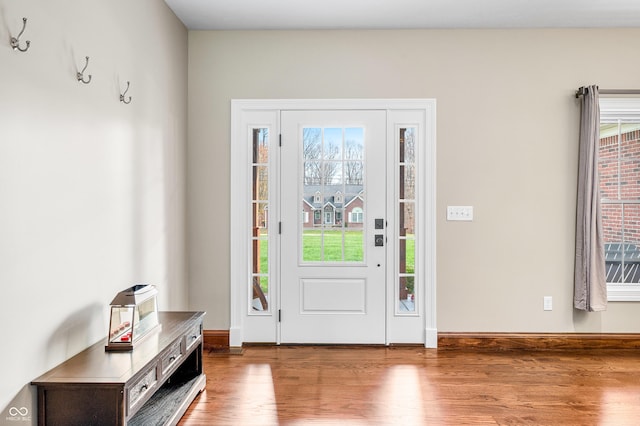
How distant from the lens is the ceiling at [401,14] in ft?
10.5

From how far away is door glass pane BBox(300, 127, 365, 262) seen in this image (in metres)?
3.70

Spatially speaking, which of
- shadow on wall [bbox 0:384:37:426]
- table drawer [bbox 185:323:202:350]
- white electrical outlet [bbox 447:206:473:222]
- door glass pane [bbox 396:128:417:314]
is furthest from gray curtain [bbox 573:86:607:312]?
shadow on wall [bbox 0:384:37:426]

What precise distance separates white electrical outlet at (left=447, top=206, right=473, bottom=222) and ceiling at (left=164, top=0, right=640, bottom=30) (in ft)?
5.04

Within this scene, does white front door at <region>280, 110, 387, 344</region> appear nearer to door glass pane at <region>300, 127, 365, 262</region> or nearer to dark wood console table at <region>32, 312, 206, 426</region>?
door glass pane at <region>300, 127, 365, 262</region>

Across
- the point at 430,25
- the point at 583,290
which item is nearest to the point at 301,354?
the point at 583,290

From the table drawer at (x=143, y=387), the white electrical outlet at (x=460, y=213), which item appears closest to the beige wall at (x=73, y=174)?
the table drawer at (x=143, y=387)

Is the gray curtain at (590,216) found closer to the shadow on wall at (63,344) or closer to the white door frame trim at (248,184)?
the white door frame trim at (248,184)

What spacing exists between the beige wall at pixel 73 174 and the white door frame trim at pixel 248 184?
67cm

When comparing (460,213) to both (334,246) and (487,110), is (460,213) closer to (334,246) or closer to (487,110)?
(487,110)

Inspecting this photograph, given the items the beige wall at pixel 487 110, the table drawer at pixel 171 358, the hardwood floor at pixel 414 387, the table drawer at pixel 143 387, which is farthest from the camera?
the beige wall at pixel 487 110

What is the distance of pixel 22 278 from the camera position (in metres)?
1.71

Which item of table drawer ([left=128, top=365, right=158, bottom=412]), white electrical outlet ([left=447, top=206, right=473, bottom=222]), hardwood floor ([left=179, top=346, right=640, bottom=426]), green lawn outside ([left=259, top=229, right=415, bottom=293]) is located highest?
white electrical outlet ([left=447, top=206, right=473, bottom=222])

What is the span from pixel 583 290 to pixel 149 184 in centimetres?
352

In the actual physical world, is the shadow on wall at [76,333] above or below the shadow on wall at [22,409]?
above
